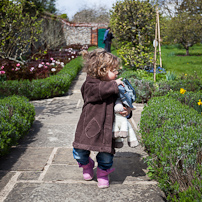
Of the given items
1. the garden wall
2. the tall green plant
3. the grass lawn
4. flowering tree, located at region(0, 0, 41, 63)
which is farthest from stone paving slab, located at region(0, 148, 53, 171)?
the garden wall

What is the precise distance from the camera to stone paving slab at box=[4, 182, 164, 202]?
7.12 feet

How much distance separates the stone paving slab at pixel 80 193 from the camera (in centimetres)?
217

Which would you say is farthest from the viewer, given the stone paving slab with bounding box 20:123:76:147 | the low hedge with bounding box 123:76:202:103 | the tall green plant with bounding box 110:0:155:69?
the tall green plant with bounding box 110:0:155:69

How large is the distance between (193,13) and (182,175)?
1284 centimetres

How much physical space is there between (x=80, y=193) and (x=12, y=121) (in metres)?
1.45

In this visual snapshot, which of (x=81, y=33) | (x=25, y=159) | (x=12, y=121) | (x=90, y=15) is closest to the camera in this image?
(x=25, y=159)

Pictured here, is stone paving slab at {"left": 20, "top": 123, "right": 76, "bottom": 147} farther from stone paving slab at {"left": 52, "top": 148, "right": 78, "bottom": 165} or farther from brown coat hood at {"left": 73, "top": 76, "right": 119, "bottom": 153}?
brown coat hood at {"left": 73, "top": 76, "right": 119, "bottom": 153}

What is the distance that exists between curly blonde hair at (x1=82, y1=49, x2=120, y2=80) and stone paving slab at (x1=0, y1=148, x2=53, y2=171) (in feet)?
4.10

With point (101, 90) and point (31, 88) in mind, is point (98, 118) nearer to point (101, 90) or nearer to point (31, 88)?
point (101, 90)

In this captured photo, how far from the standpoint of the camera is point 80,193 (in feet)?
7.47

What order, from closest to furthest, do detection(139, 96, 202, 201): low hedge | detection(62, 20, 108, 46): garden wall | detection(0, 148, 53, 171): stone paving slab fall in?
detection(139, 96, 202, 201): low hedge, detection(0, 148, 53, 171): stone paving slab, detection(62, 20, 108, 46): garden wall

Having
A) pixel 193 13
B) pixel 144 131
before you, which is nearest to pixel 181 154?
pixel 144 131

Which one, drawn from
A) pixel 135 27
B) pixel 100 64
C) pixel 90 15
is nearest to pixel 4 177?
pixel 100 64

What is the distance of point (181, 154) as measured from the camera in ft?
6.50
